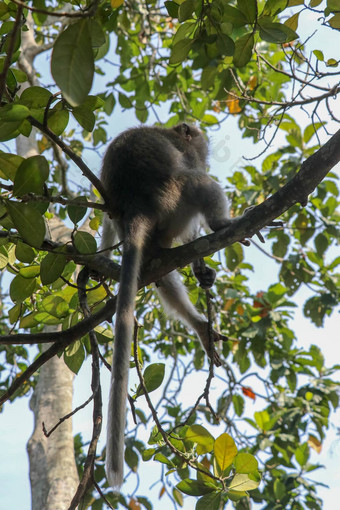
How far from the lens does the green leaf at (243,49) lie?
2.39 metres

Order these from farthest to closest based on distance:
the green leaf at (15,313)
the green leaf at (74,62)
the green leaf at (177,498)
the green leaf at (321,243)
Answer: the green leaf at (321,243)
the green leaf at (177,498)
the green leaf at (15,313)
the green leaf at (74,62)

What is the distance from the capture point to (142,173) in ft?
9.46

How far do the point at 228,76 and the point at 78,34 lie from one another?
2.08 meters

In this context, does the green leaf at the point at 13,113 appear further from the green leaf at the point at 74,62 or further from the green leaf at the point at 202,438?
the green leaf at the point at 202,438

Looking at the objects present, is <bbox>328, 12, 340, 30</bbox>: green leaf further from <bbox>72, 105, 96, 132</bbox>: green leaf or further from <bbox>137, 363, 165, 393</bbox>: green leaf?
<bbox>137, 363, 165, 393</bbox>: green leaf

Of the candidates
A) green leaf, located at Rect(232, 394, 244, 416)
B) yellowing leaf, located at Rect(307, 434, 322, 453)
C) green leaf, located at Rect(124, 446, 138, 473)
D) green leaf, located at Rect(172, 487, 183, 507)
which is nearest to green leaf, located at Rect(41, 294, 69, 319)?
green leaf, located at Rect(172, 487, 183, 507)

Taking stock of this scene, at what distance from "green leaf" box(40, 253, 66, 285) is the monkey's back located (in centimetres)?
62

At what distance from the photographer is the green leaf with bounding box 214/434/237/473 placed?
2.00 metres

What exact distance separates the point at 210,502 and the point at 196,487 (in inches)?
2.9

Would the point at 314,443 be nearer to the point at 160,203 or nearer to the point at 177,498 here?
the point at 177,498

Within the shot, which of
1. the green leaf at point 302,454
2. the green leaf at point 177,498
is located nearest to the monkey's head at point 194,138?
the green leaf at point 177,498

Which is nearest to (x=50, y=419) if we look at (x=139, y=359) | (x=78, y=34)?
(x=139, y=359)

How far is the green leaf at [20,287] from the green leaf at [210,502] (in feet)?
3.66

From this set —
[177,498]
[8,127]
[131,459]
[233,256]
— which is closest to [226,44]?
[8,127]
